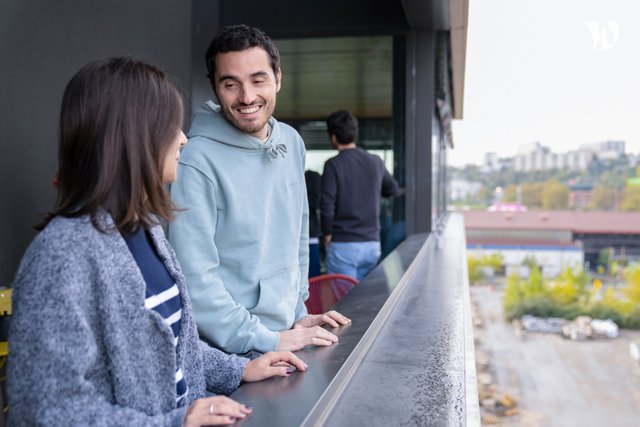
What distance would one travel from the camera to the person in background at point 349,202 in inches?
149

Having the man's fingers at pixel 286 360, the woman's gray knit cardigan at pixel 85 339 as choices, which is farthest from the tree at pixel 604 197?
the woman's gray knit cardigan at pixel 85 339

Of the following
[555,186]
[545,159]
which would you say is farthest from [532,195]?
[545,159]

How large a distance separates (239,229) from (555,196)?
125ft

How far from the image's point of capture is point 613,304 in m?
39.9

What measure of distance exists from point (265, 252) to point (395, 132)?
168 inches

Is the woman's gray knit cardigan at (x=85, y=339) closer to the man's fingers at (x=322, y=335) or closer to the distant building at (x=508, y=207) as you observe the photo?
the man's fingers at (x=322, y=335)

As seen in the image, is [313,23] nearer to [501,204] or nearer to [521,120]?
[521,120]

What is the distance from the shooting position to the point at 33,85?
178 centimetres

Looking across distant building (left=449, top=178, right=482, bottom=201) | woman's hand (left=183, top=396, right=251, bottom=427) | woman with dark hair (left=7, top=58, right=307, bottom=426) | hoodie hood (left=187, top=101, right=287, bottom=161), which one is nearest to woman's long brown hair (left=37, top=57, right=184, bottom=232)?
woman with dark hair (left=7, top=58, right=307, bottom=426)

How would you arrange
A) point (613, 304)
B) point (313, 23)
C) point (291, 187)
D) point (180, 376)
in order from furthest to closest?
point (613, 304), point (313, 23), point (291, 187), point (180, 376)

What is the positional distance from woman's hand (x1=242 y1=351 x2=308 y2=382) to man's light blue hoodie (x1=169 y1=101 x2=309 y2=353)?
73 mm

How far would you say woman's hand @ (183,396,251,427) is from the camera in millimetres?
922

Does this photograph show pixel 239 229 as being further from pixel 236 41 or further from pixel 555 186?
pixel 555 186

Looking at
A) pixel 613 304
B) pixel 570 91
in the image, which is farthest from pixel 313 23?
pixel 613 304
